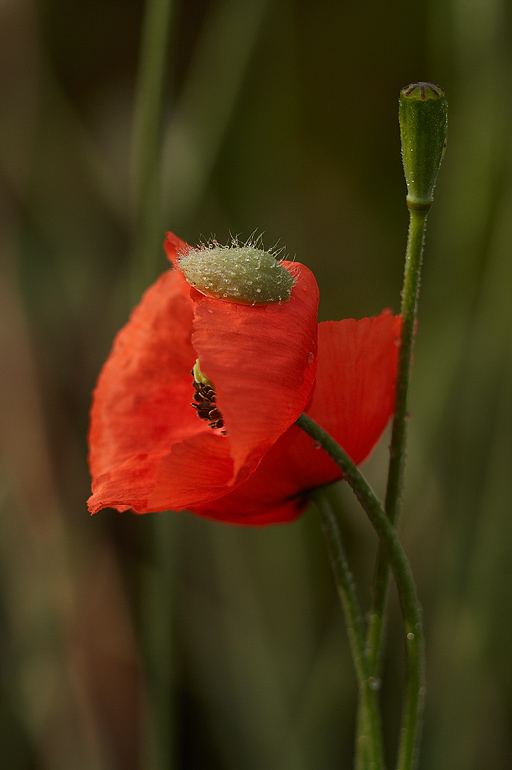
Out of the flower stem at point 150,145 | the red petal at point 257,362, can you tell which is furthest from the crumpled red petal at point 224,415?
the flower stem at point 150,145

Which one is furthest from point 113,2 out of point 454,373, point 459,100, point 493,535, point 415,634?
point 415,634

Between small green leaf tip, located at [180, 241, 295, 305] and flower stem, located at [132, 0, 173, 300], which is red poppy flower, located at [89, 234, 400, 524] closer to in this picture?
small green leaf tip, located at [180, 241, 295, 305]

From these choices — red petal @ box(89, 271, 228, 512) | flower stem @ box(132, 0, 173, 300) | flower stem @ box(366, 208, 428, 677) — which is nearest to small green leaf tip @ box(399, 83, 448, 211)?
flower stem @ box(366, 208, 428, 677)

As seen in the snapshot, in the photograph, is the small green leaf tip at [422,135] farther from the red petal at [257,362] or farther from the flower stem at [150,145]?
the flower stem at [150,145]

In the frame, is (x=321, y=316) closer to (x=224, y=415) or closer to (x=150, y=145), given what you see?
(x=150, y=145)

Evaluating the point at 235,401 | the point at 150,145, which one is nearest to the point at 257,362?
the point at 235,401

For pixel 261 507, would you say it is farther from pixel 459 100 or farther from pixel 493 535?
pixel 459 100
